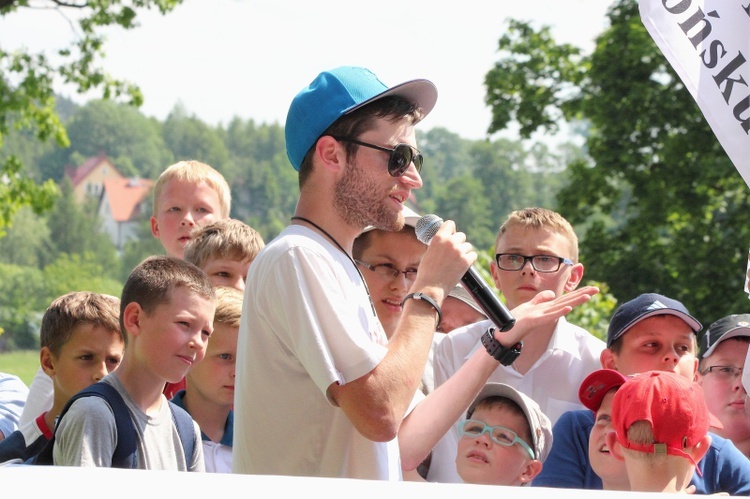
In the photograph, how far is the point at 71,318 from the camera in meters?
3.90

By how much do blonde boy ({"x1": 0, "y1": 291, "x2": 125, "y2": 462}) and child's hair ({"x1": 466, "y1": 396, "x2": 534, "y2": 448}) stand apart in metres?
1.35

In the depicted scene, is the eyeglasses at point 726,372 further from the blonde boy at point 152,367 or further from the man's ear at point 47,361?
the man's ear at point 47,361

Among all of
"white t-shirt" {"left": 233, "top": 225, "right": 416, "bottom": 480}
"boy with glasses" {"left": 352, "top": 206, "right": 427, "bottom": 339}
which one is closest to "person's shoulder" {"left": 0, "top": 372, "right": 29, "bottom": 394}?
"boy with glasses" {"left": 352, "top": 206, "right": 427, "bottom": 339}

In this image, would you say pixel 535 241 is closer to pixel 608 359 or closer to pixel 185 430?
pixel 608 359

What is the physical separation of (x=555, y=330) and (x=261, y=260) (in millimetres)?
1814

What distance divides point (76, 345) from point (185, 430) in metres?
0.72

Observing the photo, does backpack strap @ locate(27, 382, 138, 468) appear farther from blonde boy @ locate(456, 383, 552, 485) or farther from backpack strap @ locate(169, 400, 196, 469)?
blonde boy @ locate(456, 383, 552, 485)

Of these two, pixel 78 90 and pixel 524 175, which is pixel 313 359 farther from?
pixel 524 175

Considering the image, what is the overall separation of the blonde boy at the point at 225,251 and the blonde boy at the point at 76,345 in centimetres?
60

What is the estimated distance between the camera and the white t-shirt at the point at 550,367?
13.2ft

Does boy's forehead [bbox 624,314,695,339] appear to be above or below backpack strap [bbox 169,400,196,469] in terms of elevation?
above

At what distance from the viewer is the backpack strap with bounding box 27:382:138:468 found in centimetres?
310

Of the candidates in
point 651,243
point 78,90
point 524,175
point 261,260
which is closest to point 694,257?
point 651,243

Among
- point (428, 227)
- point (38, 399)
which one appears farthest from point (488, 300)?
point (38, 399)
